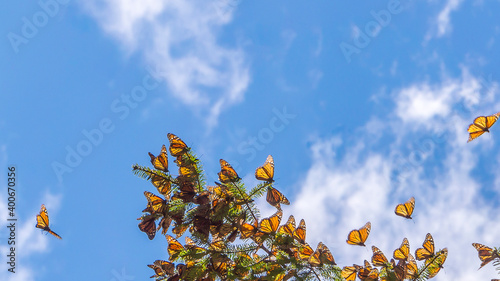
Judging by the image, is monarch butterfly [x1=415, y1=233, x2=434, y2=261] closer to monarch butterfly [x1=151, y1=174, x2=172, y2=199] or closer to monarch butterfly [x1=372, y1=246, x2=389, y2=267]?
monarch butterfly [x1=372, y1=246, x2=389, y2=267]

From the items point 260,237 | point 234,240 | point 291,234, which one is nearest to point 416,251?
point 291,234

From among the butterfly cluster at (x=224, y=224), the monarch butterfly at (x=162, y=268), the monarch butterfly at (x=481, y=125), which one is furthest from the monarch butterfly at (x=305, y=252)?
the monarch butterfly at (x=481, y=125)

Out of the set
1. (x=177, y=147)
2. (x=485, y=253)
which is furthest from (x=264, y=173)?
(x=485, y=253)

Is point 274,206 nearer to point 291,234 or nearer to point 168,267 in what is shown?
point 291,234

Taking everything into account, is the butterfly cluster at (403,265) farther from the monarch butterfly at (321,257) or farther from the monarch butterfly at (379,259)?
the monarch butterfly at (321,257)

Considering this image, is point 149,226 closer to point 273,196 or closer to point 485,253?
point 273,196
